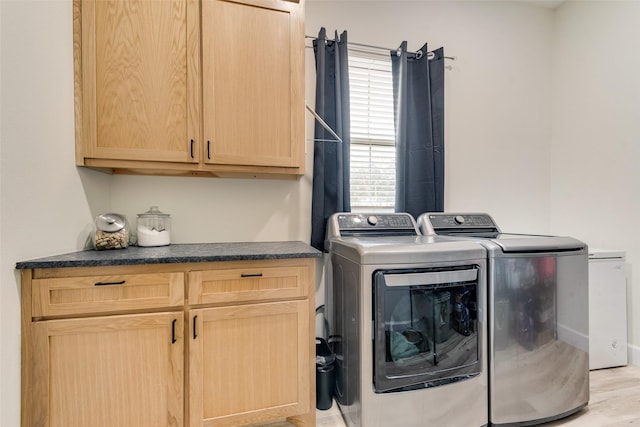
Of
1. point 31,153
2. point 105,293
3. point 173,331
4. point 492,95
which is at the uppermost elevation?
point 492,95

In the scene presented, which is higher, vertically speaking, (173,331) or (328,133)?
(328,133)

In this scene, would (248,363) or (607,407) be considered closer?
(248,363)

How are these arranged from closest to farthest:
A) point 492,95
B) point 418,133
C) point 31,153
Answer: point 31,153, point 418,133, point 492,95

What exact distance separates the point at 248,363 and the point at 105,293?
2.25 feet

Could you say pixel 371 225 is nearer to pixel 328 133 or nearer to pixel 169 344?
pixel 328 133

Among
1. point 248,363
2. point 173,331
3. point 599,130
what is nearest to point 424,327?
point 248,363

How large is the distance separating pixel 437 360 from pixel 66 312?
166 cm

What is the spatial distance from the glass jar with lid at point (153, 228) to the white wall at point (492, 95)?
1.95 meters

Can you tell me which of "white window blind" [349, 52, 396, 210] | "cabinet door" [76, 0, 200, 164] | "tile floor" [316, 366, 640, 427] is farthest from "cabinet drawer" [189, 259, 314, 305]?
"white window blind" [349, 52, 396, 210]

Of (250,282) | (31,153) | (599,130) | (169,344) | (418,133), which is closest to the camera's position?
(31,153)

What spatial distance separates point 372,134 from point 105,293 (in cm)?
196

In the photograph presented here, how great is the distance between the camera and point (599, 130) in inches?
96.5

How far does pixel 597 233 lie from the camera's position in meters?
2.47

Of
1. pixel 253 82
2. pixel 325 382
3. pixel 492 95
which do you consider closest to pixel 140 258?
pixel 253 82
